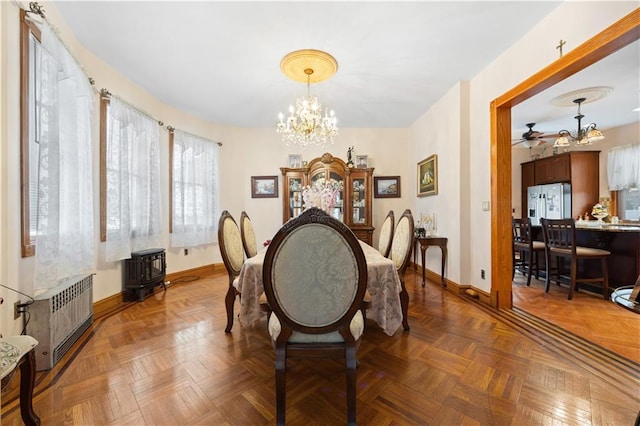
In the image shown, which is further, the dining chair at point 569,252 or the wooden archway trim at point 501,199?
the dining chair at point 569,252

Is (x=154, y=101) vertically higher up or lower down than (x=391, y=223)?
higher up

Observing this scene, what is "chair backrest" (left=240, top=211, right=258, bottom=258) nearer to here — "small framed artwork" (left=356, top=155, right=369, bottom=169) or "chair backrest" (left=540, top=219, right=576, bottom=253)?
"small framed artwork" (left=356, top=155, right=369, bottom=169)

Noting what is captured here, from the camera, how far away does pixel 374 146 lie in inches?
190

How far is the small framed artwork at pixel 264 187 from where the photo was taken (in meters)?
4.77

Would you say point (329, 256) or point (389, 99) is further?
point (389, 99)

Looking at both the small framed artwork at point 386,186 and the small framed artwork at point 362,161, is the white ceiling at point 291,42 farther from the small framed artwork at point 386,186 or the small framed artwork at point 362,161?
the small framed artwork at point 386,186

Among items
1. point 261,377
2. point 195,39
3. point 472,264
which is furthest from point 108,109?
point 472,264

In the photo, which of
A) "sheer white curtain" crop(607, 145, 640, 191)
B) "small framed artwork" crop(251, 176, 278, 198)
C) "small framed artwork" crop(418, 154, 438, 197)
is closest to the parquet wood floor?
"small framed artwork" crop(418, 154, 438, 197)

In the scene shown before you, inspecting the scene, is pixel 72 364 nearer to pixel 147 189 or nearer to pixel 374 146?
pixel 147 189

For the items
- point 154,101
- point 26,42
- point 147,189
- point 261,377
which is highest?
point 154,101

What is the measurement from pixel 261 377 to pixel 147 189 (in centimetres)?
285

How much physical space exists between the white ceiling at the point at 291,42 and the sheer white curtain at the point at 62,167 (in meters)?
0.53

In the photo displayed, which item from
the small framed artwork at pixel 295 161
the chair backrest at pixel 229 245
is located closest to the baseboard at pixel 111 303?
the chair backrest at pixel 229 245

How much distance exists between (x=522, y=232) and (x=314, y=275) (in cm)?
406
